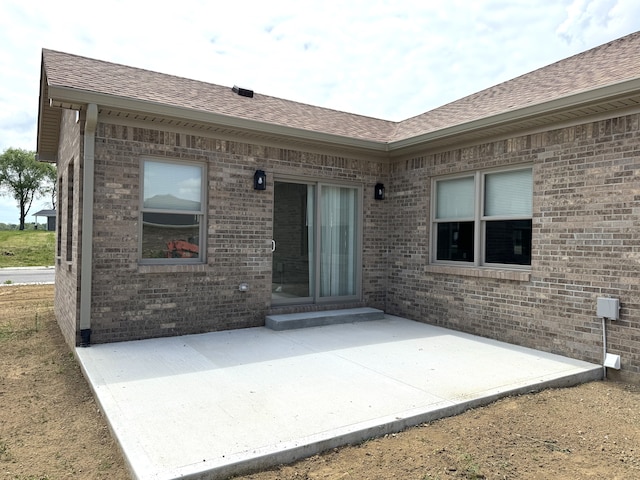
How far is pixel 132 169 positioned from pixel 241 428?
3994 millimetres

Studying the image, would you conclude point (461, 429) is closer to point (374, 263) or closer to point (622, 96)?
point (622, 96)

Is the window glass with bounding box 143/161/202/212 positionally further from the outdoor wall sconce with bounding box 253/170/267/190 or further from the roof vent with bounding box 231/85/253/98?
the roof vent with bounding box 231/85/253/98

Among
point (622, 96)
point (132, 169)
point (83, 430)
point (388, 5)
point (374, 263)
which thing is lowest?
point (83, 430)

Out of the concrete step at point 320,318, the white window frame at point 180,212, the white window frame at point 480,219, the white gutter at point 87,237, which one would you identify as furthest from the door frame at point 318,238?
the white gutter at point 87,237

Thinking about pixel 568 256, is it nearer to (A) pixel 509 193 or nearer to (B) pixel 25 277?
(A) pixel 509 193

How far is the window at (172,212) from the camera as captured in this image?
20.0 ft

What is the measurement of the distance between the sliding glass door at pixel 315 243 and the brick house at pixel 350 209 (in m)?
0.03

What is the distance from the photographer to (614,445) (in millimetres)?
3305

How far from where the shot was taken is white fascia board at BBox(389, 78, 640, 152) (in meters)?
4.64

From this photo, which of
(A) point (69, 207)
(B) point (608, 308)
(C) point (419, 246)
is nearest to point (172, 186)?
(A) point (69, 207)

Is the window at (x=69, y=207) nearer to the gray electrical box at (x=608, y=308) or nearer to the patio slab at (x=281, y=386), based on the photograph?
the patio slab at (x=281, y=386)

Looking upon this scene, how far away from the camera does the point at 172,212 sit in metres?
6.23

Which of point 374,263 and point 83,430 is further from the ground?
point 374,263

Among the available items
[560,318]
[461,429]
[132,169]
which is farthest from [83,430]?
[560,318]
